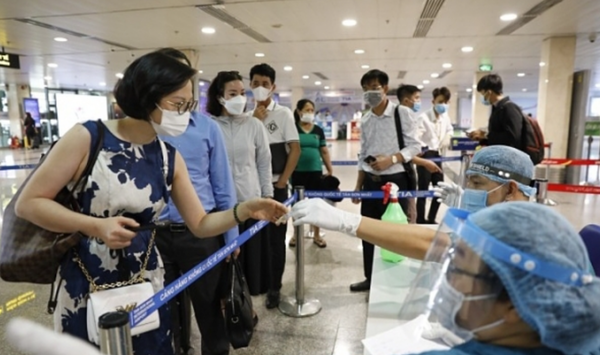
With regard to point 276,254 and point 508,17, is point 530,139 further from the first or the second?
point 508,17

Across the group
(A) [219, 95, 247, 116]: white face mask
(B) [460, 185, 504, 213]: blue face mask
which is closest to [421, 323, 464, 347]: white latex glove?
(B) [460, 185, 504, 213]: blue face mask

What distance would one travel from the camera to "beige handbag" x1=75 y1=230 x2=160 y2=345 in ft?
4.08

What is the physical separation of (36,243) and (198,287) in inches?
37.8

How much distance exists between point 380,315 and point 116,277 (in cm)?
89

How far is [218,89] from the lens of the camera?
266 centimetres

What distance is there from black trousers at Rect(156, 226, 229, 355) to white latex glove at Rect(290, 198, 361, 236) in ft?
2.24

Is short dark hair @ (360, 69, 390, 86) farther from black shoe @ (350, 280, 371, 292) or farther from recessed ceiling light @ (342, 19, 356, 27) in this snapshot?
recessed ceiling light @ (342, 19, 356, 27)

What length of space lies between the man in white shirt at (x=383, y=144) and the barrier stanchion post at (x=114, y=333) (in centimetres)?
239

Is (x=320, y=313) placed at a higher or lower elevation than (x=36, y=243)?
lower

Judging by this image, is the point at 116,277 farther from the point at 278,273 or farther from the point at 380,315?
the point at 278,273

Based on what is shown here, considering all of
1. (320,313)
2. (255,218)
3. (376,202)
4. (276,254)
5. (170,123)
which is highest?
(170,123)

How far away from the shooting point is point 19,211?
1.21m

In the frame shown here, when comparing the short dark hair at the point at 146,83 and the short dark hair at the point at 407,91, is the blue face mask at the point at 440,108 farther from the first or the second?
the short dark hair at the point at 146,83

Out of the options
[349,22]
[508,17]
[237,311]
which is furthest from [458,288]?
[508,17]
